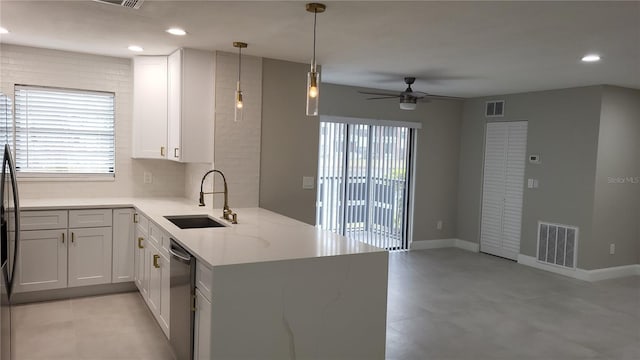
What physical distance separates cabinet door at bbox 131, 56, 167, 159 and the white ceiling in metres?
0.19

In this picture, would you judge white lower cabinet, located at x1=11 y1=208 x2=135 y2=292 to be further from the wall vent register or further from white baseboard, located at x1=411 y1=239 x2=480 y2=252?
the wall vent register

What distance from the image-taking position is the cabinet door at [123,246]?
4.60m

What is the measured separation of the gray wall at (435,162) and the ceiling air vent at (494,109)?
1.83 ft

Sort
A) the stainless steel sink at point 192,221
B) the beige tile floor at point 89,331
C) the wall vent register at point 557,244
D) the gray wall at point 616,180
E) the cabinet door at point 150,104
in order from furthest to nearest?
the wall vent register at point 557,244 < the gray wall at point 616,180 < the cabinet door at point 150,104 < the stainless steel sink at point 192,221 < the beige tile floor at point 89,331

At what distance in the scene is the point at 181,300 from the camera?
2.98 m

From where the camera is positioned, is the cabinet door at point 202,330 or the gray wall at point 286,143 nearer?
the cabinet door at point 202,330

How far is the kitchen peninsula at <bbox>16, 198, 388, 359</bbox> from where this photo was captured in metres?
2.48

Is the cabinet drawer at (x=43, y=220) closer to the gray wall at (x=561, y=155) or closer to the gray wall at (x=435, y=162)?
the gray wall at (x=435, y=162)

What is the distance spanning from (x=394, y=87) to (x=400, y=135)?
0.93 metres

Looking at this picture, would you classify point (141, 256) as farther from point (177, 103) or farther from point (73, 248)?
point (177, 103)

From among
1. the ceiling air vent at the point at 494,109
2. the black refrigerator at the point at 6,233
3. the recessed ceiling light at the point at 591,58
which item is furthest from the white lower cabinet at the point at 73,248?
the ceiling air vent at the point at 494,109

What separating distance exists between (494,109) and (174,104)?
4740 mm

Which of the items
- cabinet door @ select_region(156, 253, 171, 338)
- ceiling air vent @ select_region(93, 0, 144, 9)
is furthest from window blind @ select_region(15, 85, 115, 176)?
ceiling air vent @ select_region(93, 0, 144, 9)

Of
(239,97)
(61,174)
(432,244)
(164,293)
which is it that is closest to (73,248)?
(61,174)
